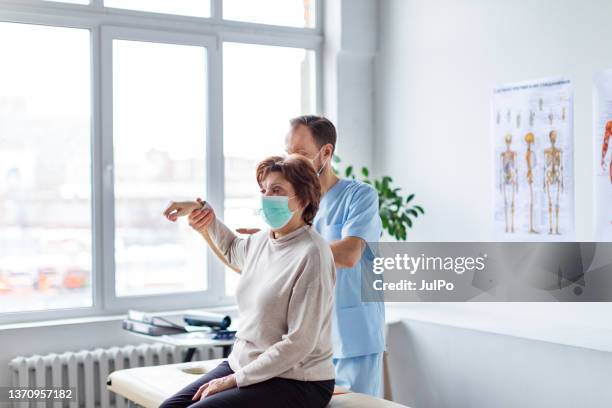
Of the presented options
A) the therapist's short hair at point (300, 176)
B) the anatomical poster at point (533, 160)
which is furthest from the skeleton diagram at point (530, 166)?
the therapist's short hair at point (300, 176)

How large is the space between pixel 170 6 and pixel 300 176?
2.45 m

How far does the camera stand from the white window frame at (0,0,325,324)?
4094 millimetres

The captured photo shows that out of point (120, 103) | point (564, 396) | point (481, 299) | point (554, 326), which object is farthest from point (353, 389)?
point (120, 103)

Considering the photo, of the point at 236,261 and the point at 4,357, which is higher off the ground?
the point at 236,261

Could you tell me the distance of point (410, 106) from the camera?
471cm

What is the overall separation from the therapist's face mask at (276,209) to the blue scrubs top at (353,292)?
39 centimetres

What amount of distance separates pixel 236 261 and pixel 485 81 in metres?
2.16

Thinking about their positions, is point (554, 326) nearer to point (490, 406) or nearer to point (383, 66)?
point (490, 406)

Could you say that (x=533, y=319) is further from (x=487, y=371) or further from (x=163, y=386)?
(x=163, y=386)

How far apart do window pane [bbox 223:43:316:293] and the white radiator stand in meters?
0.71

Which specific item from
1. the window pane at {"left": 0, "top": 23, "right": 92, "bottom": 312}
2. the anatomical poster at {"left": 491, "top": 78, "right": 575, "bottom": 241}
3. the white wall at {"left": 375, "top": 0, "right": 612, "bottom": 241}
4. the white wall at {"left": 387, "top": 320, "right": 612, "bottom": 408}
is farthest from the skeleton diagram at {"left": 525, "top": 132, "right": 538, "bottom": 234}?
the window pane at {"left": 0, "top": 23, "right": 92, "bottom": 312}

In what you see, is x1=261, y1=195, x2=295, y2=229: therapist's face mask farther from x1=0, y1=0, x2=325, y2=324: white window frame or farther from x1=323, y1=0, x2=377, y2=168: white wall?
x1=323, y1=0, x2=377, y2=168: white wall

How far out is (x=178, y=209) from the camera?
2545mm

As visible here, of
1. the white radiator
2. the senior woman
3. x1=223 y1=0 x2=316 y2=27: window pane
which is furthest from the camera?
x1=223 y1=0 x2=316 y2=27: window pane
